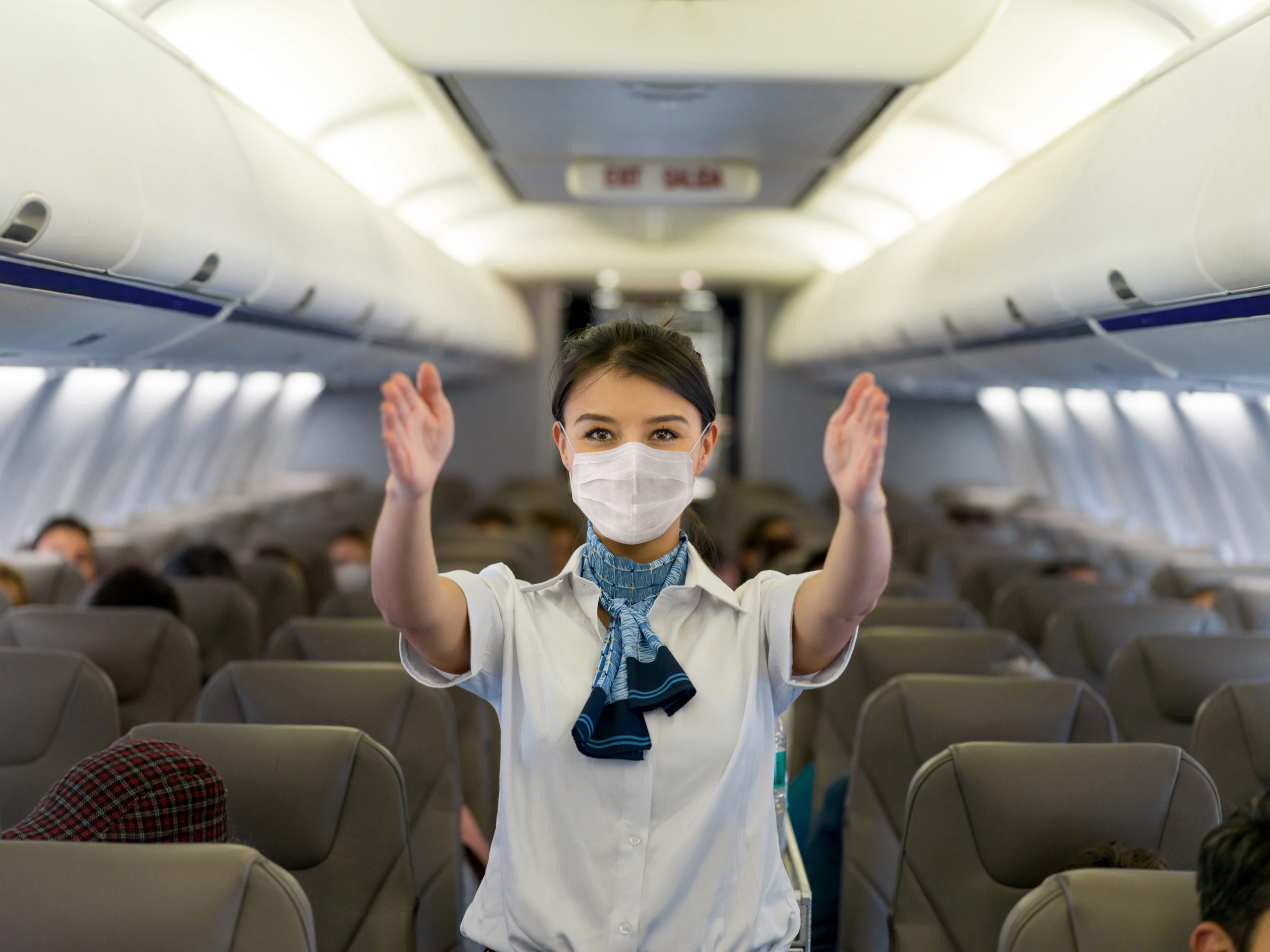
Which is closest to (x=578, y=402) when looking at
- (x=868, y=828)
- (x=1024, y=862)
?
(x=1024, y=862)

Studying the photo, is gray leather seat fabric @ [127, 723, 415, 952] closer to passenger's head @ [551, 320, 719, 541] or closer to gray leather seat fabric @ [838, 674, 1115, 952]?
passenger's head @ [551, 320, 719, 541]

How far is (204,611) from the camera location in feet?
16.7

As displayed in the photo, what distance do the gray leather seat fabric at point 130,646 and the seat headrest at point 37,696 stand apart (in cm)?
70

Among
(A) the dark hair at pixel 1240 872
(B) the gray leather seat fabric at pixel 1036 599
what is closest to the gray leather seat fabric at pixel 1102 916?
(A) the dark hair at pixel 1240 872

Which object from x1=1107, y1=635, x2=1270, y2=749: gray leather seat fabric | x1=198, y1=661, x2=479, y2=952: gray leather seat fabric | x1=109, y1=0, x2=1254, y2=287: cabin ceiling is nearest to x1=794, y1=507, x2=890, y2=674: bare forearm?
x1=198, y1=661, x2=479, y2=952: gray leather seat fabric

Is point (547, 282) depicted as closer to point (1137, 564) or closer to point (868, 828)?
point (1137, 564)

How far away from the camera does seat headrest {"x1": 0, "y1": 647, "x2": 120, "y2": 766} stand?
3.28 meters

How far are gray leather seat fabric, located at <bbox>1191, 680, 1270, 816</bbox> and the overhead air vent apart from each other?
127 inches

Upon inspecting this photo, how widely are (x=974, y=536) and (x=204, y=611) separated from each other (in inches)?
232

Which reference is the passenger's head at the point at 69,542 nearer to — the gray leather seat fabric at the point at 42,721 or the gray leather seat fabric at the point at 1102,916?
the gray leather seat fabric at the point at 42,721

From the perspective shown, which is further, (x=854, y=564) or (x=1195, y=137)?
(x=1195, y=137)

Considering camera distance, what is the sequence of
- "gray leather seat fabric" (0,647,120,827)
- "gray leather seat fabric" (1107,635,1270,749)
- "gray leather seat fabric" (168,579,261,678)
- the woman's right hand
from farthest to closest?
"gray leather seat fabric" (168,579,261,678) → "gray leather seat fabric" (1107,635,1270,749) → "gray leather seat fabric" (0,647,120,827) → the woman's right hand

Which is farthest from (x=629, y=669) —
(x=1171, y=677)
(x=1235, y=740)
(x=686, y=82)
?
(x=686, y=82)

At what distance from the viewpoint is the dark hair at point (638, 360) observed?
6.42ft
